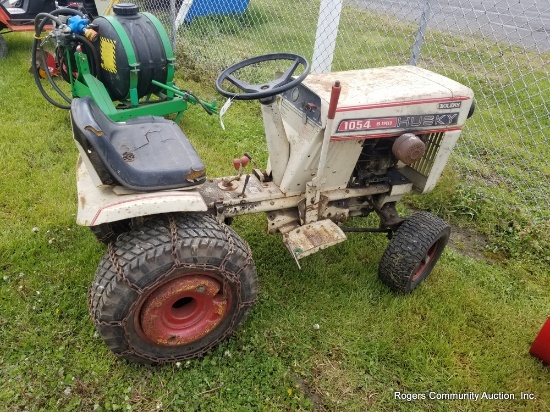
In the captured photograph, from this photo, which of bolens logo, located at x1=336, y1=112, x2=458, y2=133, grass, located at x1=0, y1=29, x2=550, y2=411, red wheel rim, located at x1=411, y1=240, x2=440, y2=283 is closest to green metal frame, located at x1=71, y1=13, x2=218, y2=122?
grass, located at x1=0, y1=29, x2=550, y2=411

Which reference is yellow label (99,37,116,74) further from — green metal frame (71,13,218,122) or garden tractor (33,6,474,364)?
garden tractor (33,6,474,364)

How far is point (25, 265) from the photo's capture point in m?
2.95

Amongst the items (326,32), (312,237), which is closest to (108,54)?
(326,32)

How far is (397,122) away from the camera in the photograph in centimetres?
264

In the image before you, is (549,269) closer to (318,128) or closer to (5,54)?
(318,128)

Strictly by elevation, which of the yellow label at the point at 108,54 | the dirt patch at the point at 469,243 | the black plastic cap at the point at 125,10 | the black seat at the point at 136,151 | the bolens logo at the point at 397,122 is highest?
the bolens logo at the point at 397,122

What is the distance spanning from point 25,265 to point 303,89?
2068 mm

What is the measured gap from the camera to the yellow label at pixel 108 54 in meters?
3.96

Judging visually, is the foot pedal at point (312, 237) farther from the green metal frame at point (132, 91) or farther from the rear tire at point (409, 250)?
the green metal frame at point (132, 91)

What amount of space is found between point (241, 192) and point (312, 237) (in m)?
0.52

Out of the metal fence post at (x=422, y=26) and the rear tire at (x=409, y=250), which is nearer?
the rear tire at (x=409, y=250)

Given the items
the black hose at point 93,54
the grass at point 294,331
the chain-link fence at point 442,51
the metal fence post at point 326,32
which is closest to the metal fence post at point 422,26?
the chain-link fence at point 442,51

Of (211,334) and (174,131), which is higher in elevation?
(174,131)

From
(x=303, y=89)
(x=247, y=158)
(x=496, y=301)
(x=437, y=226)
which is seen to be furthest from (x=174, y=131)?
(x=496, y=301)
